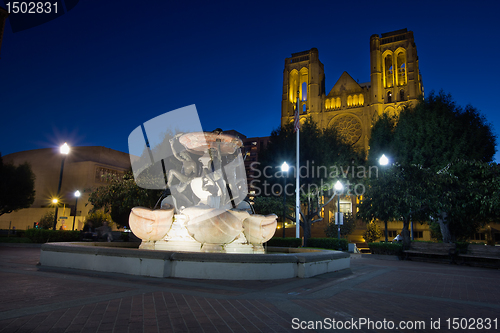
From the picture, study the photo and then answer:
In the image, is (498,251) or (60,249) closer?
(60,249)

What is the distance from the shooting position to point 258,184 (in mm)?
30109

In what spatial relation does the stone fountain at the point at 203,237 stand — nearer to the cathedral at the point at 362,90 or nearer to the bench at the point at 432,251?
the bench at the point at 432,251

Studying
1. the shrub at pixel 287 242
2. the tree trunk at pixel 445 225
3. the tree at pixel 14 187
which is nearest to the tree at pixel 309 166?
the shrub at pixel 287 242

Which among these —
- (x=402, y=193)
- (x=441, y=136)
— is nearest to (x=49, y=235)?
(x=402, y=193)

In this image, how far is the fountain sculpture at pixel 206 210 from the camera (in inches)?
302

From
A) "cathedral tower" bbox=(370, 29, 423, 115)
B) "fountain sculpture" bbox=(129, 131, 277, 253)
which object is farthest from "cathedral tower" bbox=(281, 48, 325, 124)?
"fountain sculpture" bbox=(129, 131, 277, 253)

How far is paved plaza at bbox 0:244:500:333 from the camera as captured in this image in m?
3.54

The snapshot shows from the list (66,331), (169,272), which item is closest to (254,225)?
(169,272)

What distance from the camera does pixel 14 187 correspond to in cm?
3556

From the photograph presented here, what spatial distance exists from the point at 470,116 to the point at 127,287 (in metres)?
26.3

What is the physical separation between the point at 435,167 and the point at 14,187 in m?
39.2

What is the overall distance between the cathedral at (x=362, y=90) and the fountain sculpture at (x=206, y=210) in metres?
47.2

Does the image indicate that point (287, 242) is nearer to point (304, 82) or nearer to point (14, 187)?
point (14, 187)

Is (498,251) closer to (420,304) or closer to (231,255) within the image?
(420,304)
